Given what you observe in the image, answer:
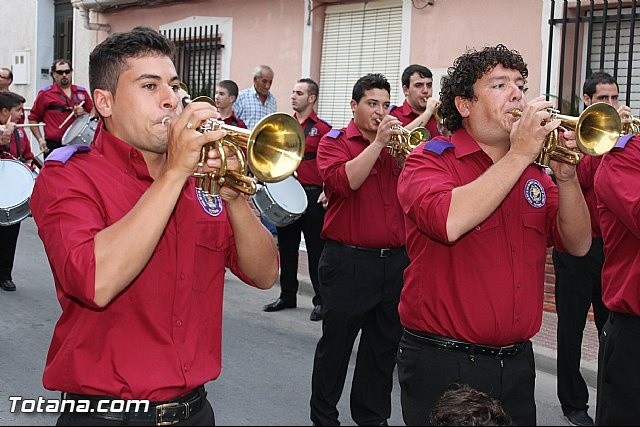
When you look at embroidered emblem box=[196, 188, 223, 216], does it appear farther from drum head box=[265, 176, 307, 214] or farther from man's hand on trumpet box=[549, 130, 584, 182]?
drum head box=[265, 176, 307, 214]

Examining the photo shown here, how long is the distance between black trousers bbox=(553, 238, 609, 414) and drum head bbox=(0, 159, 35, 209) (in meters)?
4.38

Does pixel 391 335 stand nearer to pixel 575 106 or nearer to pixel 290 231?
pixel 290 231

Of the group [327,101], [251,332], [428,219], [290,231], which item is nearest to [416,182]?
[428,219]

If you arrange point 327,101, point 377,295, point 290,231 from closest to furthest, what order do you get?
1. point 377,295
2. point 290,231
3. point 327,101

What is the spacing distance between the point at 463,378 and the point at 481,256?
0.46 metres

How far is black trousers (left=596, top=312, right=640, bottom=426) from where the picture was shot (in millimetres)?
3941

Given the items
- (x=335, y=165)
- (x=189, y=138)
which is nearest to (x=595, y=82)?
(x=335, y=165)

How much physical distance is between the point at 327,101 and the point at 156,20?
4.45m

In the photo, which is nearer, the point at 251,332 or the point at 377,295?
the point at 377,295

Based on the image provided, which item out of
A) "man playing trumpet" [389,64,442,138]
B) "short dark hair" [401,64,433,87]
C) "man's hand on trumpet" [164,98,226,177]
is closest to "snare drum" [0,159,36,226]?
"man playing trumpet" [389,64,442,138]

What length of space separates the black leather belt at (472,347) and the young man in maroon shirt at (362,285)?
1.66 m

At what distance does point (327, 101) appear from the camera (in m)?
12.0

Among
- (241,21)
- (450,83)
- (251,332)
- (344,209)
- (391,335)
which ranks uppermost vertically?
(241,21)

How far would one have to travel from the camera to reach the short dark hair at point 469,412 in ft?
7.73
